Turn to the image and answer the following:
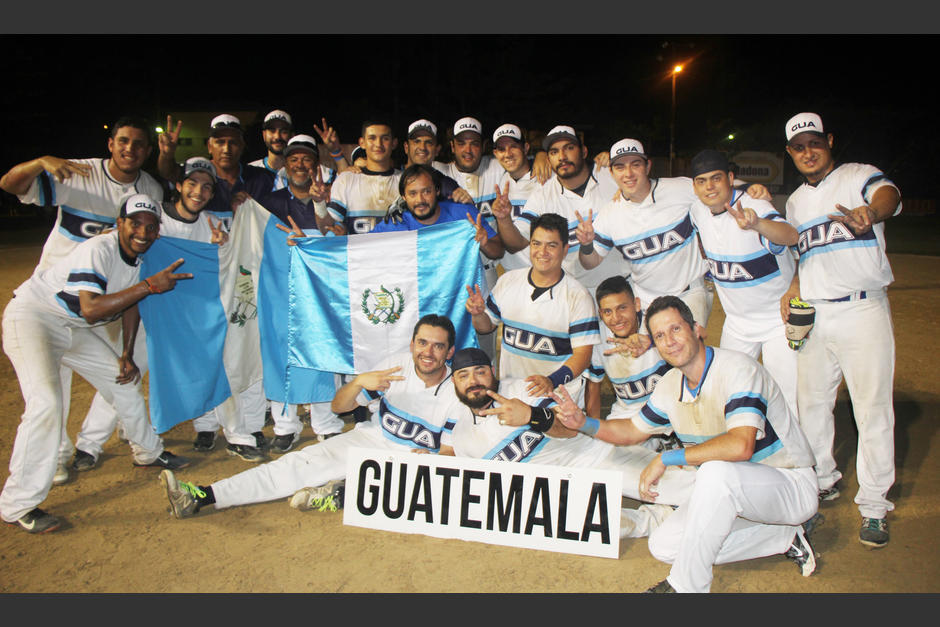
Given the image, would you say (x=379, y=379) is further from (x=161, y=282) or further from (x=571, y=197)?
(x=571, y=197)

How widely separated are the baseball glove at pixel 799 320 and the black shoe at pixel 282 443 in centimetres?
473

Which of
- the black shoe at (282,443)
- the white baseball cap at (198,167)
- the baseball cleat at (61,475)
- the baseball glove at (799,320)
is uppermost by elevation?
the white baseball cap at (198,167)

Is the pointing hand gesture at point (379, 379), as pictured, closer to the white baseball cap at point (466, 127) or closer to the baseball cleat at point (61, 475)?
the baseball cleat at point (61, 475)

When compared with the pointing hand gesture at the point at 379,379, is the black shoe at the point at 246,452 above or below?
below

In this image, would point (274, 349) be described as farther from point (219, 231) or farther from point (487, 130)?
point (487, 130)

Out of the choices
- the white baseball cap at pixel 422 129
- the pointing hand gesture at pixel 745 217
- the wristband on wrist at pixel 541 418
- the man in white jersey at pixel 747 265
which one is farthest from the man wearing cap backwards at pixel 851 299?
the white baseball cap at pixel 422 129

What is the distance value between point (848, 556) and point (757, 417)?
1.37 metres

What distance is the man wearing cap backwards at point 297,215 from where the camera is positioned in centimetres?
679

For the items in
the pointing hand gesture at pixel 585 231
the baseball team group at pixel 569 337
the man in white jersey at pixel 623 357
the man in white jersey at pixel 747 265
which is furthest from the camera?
the pointing hand gesture at pixel 585 231

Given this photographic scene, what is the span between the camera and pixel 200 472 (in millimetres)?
6367

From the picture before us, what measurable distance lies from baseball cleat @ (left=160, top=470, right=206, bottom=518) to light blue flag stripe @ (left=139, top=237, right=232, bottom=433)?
3.94 ft

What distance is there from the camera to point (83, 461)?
6375 mm

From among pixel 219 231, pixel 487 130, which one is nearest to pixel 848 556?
pixel 219 231

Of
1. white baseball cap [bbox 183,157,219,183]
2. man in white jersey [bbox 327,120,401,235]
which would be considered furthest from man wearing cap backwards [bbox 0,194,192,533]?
man in white jersey [bbox 327,120,401,235]
